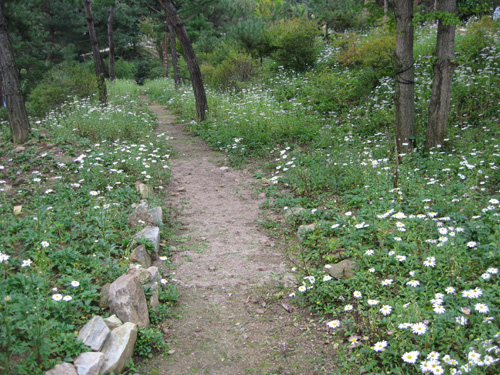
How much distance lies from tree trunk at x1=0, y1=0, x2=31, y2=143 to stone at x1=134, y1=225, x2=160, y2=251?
4576 millimetres

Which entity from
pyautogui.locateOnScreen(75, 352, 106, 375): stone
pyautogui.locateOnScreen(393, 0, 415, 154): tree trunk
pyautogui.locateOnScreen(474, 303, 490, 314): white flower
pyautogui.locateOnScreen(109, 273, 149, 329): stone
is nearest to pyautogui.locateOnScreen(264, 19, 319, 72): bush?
pyautogui.locateOnScreen(393, 0, 415, 154): tree trunk

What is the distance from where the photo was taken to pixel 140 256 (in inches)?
174

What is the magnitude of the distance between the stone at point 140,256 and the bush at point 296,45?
12.1m

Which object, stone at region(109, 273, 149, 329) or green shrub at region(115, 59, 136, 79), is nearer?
stone at region(109, 273, 149, 329)

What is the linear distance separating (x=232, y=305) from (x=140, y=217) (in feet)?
6.30

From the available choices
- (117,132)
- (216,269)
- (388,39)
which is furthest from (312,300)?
(388,39)

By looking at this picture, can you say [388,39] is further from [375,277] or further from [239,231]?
[375,277]

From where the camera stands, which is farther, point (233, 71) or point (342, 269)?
point (233, 71)

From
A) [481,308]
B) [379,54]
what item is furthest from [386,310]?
[379,54]

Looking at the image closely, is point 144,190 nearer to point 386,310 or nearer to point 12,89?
point 12,89

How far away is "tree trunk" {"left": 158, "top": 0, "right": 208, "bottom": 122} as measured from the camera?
10.9 metres

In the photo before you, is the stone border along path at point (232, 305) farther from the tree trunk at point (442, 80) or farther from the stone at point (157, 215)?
the tree trunk at point (442, 80)

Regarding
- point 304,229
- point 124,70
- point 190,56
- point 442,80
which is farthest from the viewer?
point 124,70

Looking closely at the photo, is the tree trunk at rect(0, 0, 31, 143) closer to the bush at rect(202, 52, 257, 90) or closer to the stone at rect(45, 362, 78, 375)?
the stone at rect(45, 362, 78, 375)
